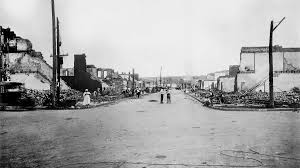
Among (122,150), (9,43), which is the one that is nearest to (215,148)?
(122,150)

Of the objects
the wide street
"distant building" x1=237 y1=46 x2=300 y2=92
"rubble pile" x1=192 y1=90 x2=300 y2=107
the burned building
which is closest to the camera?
the wide street

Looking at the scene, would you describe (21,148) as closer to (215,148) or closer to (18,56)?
(215,148)

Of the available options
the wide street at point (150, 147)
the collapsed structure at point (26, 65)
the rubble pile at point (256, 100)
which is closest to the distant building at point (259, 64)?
the rubble pile at point (256, 100)

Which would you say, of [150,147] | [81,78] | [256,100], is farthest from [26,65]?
[150,147]

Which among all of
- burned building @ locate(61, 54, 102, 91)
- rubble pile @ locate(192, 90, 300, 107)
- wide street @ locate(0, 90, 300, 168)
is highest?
burned building @ locate(61, 54, 102, 91)

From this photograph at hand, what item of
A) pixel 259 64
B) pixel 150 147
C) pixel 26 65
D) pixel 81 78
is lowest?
pixel 150 147

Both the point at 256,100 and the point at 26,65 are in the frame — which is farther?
the point at 26,65

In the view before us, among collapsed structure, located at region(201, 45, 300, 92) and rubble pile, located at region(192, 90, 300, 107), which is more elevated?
collapsed structure, located at region(201, 45, 300, 92)

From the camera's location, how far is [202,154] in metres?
8.30

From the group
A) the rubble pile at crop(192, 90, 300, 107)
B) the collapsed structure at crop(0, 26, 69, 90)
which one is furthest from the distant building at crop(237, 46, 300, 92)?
the collapsed structure at crop(0, 26, 69, 90)

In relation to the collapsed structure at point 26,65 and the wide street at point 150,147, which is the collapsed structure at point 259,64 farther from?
the wide street at point 150,147

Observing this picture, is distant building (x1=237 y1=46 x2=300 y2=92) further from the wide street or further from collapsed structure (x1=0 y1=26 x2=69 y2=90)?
the wide street

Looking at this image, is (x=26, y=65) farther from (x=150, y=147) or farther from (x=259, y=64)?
(x=150, y=147)

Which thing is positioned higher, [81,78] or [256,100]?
[81,78]
